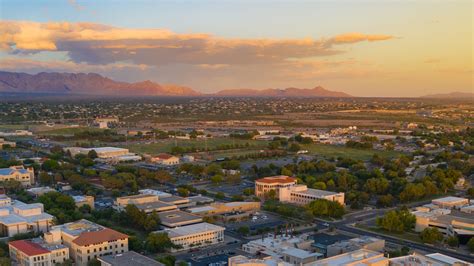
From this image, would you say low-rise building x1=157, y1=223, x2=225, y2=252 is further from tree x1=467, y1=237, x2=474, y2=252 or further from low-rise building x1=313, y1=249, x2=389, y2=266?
tree x1=467, y1=237, x2=474, y2=252

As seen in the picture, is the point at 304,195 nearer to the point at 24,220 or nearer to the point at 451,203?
the point at 451,203

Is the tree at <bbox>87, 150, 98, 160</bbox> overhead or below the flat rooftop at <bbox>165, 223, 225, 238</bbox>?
overhead

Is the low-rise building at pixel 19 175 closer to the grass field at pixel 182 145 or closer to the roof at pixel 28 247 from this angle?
the roof at pixel 28 247

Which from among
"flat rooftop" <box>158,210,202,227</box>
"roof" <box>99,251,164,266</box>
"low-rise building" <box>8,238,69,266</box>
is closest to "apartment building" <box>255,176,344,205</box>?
"flat rooftop" <box>158,210,202,227</box>

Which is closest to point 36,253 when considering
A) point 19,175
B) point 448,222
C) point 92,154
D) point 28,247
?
point 28,247

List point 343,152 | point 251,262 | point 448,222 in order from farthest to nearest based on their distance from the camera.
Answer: point 343,152
point 448,222
point 251,262

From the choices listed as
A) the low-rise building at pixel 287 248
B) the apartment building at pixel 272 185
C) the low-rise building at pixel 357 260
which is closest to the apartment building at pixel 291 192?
the apartment building at pixel 272 185
